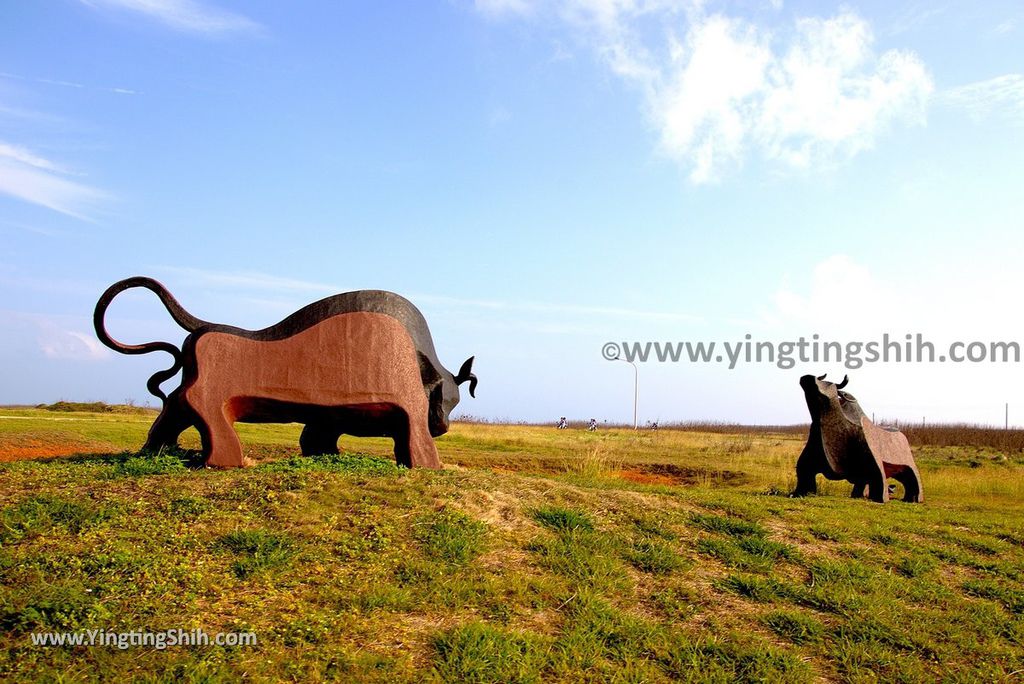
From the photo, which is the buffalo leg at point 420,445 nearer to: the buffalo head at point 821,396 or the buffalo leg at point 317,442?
the buffalo leg at point 317,442

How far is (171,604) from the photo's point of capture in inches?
183

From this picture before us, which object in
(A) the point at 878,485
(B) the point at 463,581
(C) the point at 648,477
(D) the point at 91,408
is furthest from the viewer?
(D) the point at 91,408

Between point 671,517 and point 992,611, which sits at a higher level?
point 671,517

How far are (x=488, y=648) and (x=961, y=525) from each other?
26.2ft

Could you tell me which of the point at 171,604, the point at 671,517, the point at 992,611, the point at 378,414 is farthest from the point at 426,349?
the point at 992,611

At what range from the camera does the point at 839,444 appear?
11.8 meters

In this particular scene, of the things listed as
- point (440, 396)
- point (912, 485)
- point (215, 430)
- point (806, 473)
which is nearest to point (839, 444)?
point (806, 473)

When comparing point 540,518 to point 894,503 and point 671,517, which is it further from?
point 894,503

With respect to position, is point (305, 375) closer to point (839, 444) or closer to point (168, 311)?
point (168, 311)

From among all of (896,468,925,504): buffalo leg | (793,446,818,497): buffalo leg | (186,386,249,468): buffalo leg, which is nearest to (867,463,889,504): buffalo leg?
(793,446,818,497): buffalo leg

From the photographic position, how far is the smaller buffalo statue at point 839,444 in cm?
1173

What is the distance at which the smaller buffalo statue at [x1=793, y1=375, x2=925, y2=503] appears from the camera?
11.7 m

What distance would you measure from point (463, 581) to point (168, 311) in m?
5.25

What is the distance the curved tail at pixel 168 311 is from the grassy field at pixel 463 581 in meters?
1.25
